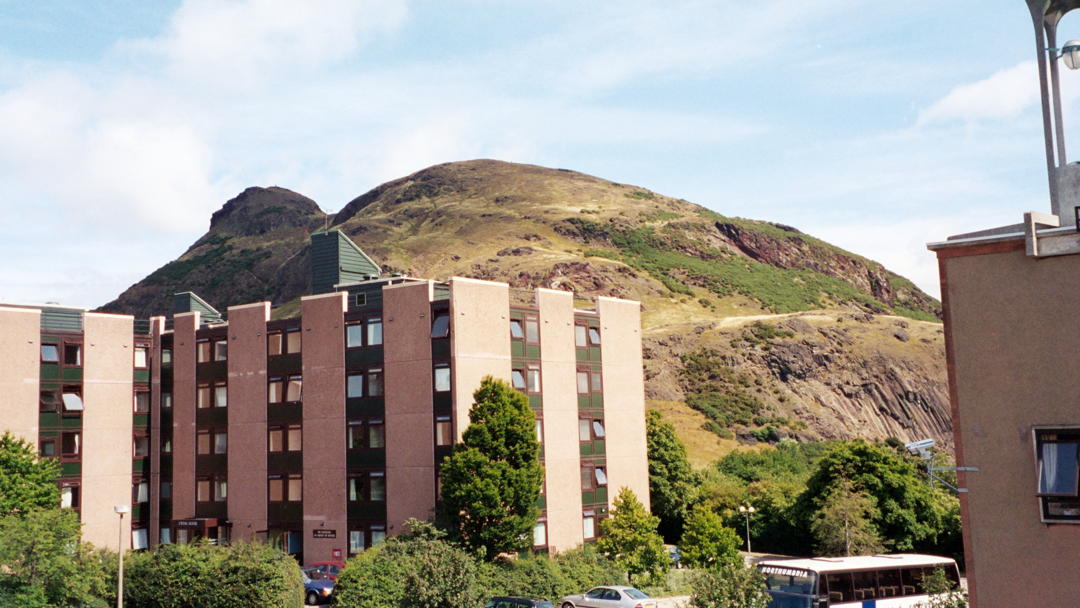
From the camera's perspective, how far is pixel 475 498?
46719mm

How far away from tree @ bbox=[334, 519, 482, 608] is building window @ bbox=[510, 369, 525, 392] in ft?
33.6

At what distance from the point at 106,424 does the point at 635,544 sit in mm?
32552

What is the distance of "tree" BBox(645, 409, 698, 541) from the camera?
223ft

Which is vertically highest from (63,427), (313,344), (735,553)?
(313,344)

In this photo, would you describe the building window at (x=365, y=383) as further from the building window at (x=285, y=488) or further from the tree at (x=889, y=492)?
the tree at (x=889, y=492)

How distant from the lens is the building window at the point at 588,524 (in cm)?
5590

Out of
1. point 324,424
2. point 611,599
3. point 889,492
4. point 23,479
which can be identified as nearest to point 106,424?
point 23,479

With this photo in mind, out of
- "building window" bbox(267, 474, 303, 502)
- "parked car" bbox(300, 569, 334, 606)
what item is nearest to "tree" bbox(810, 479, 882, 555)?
"parked car" bbox(300, 569, 334, 606)

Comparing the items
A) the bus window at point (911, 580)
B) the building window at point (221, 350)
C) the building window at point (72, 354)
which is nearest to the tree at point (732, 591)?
the bus window at point (911, 580)

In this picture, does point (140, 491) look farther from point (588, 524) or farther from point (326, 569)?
point (588, 524)

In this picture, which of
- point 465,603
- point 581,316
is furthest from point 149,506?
point 465,603

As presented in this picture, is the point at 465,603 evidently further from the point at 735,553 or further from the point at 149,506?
the point at 149,506

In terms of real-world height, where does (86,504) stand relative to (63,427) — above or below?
below

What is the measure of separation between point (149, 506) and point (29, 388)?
36.2 feet
